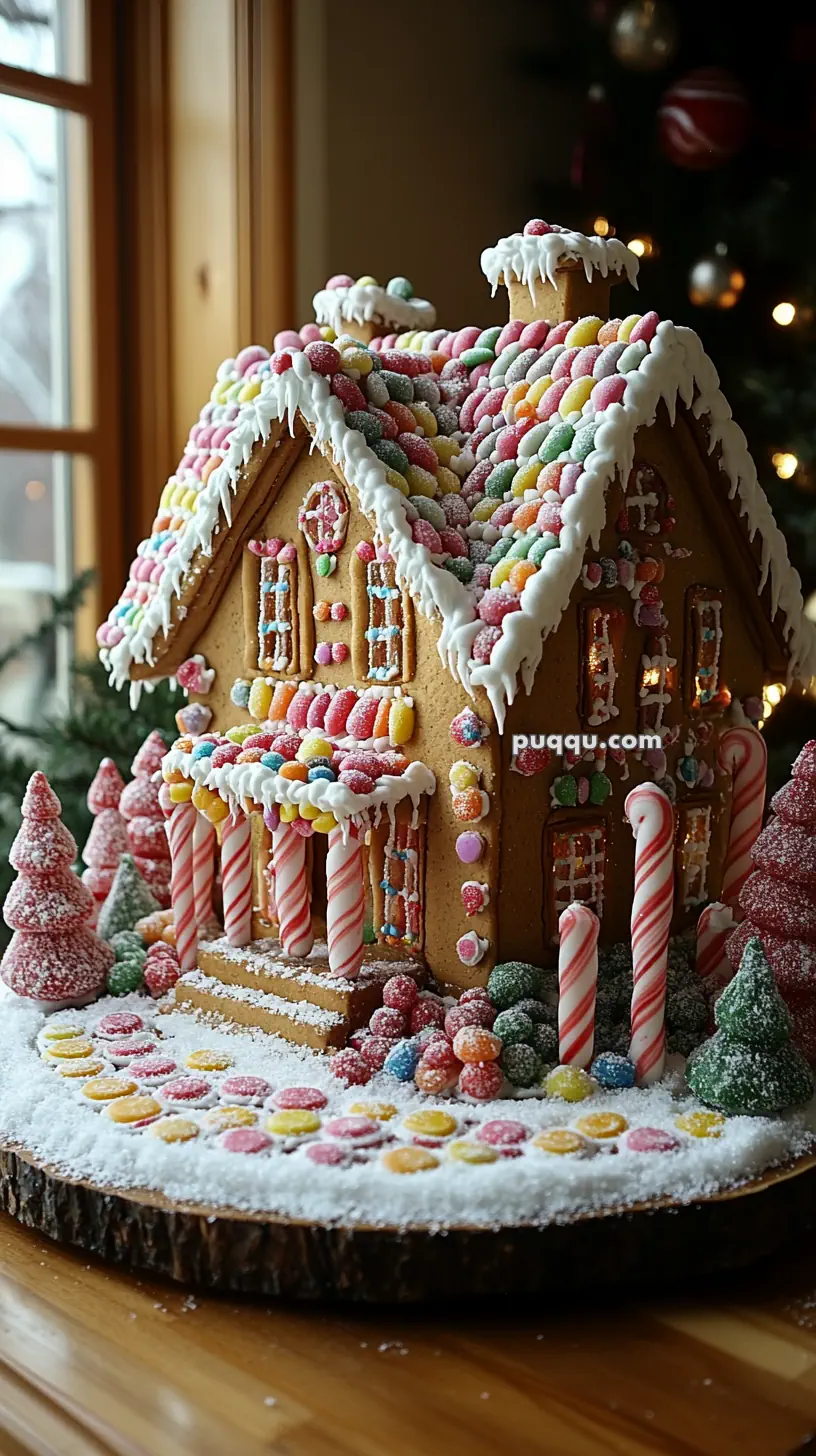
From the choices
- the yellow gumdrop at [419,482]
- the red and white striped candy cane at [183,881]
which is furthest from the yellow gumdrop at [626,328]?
the red and white striped candy cane at [183,881]

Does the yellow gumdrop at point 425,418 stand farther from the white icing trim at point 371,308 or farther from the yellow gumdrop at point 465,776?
the yellow gumdrop at point 465,776

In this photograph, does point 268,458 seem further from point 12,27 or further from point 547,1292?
point 12,27

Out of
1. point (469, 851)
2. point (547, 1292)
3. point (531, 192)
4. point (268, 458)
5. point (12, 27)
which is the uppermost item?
point (12, 27)

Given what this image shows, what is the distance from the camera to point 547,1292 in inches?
105

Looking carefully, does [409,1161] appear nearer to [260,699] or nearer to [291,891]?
[291,891]

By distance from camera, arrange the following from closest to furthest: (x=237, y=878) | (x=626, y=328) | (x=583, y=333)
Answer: (x=626, y=328) → (x=583, y=333) → (x=237, y=878)

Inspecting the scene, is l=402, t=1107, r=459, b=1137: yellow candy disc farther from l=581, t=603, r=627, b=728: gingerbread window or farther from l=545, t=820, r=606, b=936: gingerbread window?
l=581, t=603, r=627, b=728: gingerbread window

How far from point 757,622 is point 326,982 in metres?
1.61

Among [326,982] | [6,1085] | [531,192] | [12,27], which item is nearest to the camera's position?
[6,1085]

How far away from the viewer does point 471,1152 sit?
2.74 metres

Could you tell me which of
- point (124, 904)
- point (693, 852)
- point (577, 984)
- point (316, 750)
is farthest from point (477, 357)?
point (124, 904)

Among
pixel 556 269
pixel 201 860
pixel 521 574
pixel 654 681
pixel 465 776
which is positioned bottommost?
pixel 201 860

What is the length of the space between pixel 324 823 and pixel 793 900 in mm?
1106

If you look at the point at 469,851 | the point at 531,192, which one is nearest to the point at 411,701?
the point at 469,851
